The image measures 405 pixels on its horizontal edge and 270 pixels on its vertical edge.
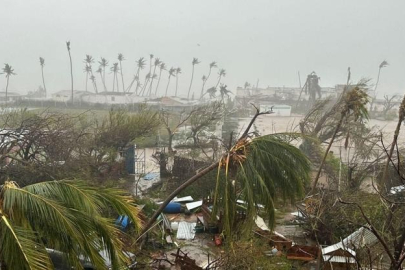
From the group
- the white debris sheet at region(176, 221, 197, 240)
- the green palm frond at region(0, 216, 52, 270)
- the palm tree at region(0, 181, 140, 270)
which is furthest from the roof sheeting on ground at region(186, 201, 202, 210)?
the green palm frond at region(0, 216, 52, 270)

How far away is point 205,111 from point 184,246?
1330 centimetres

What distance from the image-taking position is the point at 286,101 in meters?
59.3

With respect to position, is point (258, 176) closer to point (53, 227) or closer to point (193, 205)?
point (53, 227)

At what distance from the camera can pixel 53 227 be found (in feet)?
11.5

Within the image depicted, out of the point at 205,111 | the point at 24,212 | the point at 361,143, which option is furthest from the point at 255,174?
the point at 205,111

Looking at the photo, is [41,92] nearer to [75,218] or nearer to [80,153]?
[80,153]

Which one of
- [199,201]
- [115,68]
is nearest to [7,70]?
[115,68]

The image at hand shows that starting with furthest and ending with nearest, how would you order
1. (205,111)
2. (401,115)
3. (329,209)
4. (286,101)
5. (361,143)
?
1. (286,101)
2. (205,111)
3. (361,143)
4. (329,209)
5. (401,115)

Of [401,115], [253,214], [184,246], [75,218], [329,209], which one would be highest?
[401,115]

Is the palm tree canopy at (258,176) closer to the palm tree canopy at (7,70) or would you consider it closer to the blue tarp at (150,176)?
the blue tarp at (150,176)

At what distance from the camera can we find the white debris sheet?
1042 centimetres

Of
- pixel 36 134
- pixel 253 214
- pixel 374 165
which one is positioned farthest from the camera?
pixel 374 165

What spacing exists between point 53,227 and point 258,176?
3.42 meters

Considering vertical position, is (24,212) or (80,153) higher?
(24,212)
